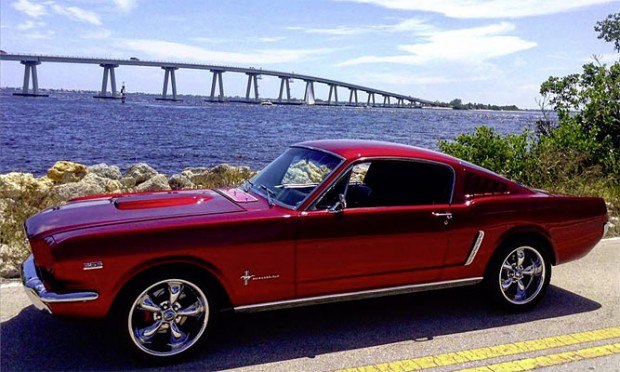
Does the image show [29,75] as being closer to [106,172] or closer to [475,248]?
[106,172]

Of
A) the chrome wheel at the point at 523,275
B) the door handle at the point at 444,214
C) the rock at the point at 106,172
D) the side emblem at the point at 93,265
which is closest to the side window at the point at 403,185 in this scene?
the door handle at the point at 444,214

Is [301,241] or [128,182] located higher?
[301,241]

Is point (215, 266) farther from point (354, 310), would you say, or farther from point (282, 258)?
point (354, 310)

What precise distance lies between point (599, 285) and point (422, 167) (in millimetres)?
2484

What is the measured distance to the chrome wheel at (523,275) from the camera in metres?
4.76

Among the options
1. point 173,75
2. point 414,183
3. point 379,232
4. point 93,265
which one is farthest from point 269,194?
point 173,75

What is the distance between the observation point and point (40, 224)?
3752 mm

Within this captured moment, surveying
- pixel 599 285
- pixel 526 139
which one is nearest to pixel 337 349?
pixel 599 285

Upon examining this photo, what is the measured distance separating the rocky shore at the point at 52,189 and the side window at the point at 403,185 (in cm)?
342

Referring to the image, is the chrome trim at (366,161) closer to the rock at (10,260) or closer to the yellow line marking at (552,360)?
the yellow line marking at (552,360)

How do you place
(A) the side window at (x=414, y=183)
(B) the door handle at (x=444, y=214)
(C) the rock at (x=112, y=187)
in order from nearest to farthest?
1. (B) the door handle at (x=444, y=214)
2. (A) the side window at (x=414, y=183)
3. (C) the rock at (x=112, y=187)

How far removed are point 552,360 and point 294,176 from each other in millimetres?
2416

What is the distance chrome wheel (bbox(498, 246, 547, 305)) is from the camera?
4.76 metres

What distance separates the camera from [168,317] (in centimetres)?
367
